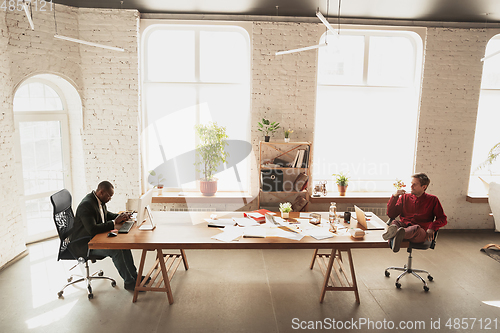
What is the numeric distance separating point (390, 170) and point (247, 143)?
9.57ft

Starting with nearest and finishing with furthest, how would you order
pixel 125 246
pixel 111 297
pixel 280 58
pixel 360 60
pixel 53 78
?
pixel 125 246, pixel 111 297, pixel 53 78, pixel 280 58, pixel 360 60

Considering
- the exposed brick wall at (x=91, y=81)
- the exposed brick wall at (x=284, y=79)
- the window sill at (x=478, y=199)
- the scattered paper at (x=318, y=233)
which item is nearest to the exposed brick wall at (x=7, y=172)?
the exposed brick wall at (x=91, y=81)

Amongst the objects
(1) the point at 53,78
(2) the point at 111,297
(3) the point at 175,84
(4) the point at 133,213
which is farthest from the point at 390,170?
(1) the point at 53,78

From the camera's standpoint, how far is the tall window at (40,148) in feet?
18.1

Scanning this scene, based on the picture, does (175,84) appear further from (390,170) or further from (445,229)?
(445,229)

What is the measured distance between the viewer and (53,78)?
5.78m

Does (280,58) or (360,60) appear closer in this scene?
(280,58)

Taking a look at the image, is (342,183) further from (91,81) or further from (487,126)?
(91,81)

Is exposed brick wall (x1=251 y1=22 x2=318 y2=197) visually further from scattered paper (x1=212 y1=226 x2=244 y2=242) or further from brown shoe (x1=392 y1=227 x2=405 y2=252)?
brown shoe (x1=392 y1=227 x2=405 y2=252)

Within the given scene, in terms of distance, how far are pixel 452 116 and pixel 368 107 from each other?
1519mm

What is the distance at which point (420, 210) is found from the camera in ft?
14.8

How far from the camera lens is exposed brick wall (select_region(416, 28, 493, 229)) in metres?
6.32

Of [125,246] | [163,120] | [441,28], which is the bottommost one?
[125,246]

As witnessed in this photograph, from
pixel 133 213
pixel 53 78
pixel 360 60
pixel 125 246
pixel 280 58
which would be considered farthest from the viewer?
pixel 360 60
